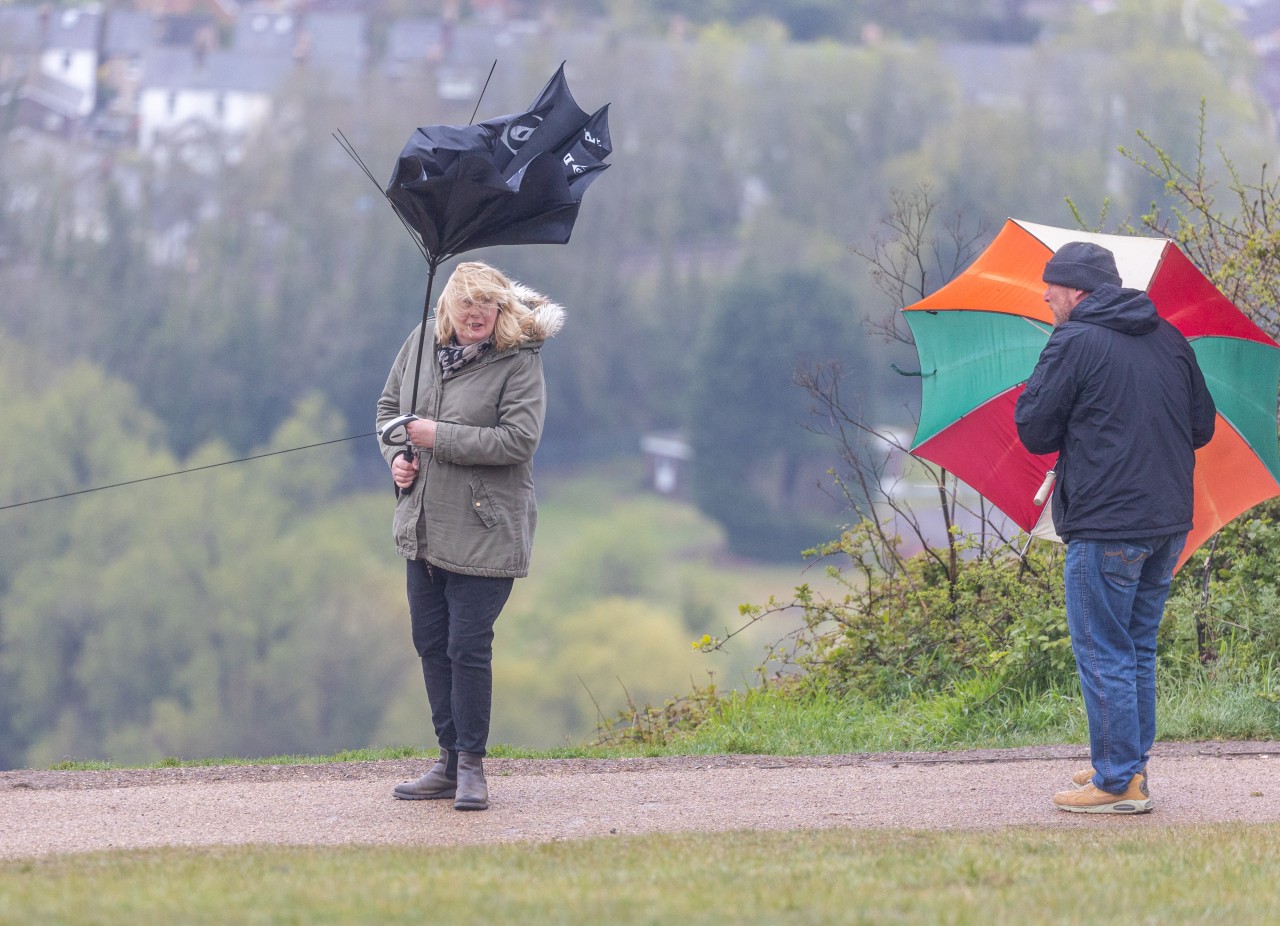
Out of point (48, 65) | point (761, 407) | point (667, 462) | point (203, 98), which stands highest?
point (48, 65)

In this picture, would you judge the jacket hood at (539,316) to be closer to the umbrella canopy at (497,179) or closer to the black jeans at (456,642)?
the umbrella canopy at (497,179)

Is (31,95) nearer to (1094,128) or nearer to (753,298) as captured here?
(753,298)

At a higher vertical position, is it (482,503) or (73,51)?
(73,51)

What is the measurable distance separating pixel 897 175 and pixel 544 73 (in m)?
21.9

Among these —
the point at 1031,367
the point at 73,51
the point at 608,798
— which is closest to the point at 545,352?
the point at 73,51

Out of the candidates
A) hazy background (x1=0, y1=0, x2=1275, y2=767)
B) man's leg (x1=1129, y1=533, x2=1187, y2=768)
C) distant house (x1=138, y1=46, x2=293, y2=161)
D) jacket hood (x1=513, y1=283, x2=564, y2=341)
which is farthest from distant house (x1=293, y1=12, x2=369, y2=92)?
man's leg (x1=1129, y1=533, x2=1187, y2=768)

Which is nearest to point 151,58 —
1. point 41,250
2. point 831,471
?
point 41,250

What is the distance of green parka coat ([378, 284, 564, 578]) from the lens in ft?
16.6

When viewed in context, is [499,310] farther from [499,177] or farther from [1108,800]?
[1108,800]

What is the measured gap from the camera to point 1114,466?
484 cm

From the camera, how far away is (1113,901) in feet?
12.6

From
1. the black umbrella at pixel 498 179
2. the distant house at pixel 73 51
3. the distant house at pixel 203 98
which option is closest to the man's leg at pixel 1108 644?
the black umbrella at pixel 498 179

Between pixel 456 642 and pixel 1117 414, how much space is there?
216 centimetres

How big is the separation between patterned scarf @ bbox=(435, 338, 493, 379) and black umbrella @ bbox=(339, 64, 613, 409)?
3.6 inches
